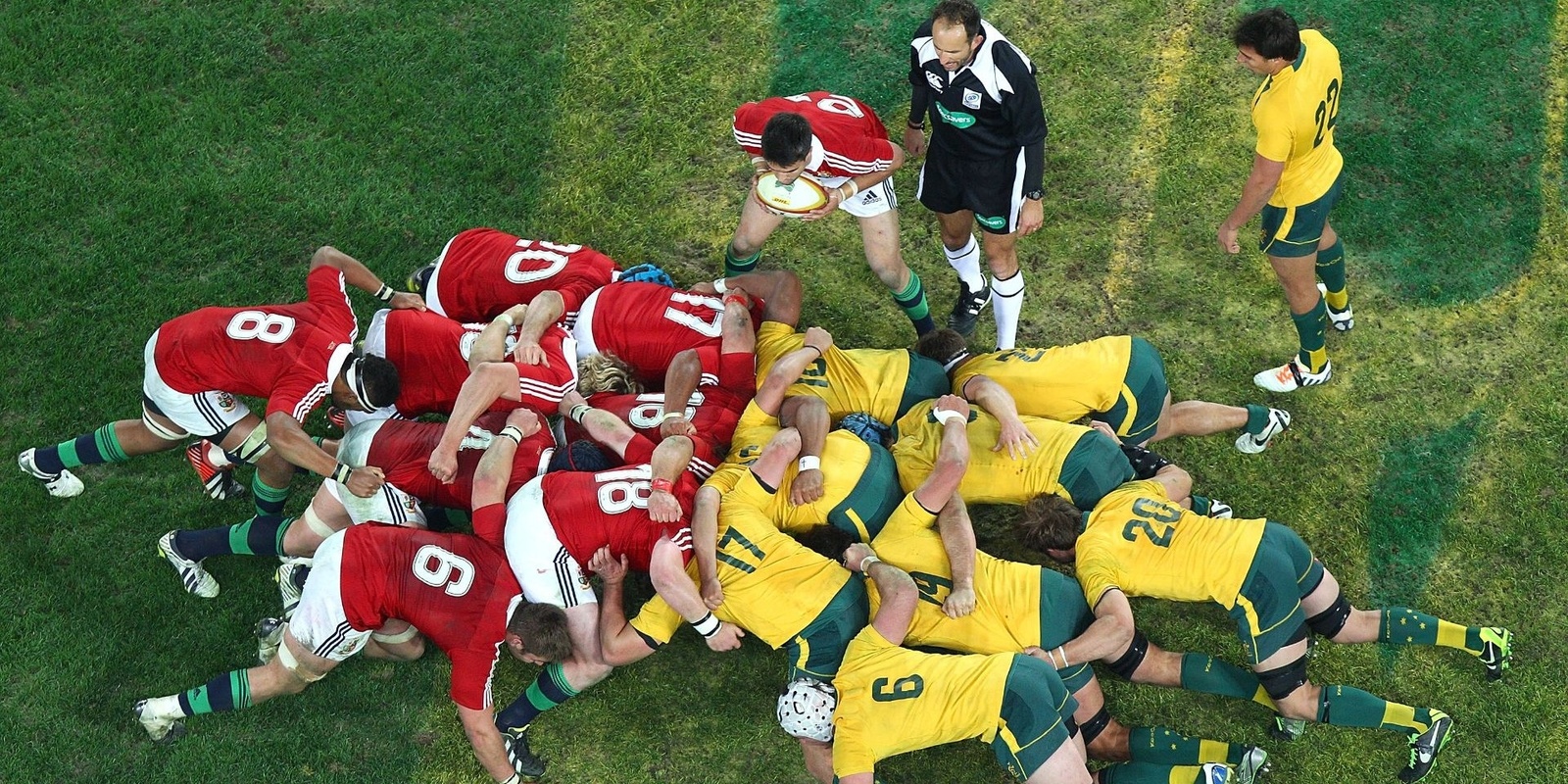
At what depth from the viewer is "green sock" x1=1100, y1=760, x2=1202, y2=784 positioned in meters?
5.91

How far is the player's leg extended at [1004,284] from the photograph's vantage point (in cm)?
716

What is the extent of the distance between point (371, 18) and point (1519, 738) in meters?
8.56

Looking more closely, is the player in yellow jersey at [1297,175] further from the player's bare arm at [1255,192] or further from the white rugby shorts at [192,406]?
the white rugby shorts at [192,406]

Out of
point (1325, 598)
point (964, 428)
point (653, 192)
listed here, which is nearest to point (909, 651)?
point (964, 428)

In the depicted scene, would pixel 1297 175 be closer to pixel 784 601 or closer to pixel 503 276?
pixel 784 601

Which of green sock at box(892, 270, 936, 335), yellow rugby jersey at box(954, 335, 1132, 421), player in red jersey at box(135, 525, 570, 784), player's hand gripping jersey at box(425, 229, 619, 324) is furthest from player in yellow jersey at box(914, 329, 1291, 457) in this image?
player in red jersey at box(135, 525, 570, 784)

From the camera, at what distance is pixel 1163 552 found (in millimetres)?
5988

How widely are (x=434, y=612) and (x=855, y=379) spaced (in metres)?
2.47

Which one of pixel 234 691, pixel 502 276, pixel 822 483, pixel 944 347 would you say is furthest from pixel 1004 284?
pixel 234 691

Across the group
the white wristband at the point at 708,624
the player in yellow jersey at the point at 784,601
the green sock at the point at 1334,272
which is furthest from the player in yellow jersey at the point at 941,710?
the green sock at the point at 1334,272

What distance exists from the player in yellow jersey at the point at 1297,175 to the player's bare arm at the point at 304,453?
466 cm

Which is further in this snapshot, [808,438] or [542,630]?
[808,438]

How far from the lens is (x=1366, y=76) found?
28.6 feet

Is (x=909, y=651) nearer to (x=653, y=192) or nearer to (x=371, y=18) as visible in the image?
(x=653, y=192)
